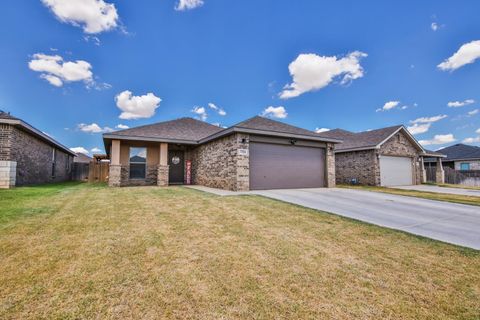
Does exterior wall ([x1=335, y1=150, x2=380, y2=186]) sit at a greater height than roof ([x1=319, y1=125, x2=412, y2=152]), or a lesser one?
lesser

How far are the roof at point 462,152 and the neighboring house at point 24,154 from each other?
39.4 metres

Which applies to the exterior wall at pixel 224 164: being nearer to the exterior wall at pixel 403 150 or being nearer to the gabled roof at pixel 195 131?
the gabled roof at pixel 195 131

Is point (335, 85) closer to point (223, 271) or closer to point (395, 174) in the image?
point (395, 174)

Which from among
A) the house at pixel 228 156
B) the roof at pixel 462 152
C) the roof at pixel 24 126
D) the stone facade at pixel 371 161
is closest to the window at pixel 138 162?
the house at pixel 228 156

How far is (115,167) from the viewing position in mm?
11789

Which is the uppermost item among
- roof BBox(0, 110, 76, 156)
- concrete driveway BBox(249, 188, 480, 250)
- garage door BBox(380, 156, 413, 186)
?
roof BBox(0, 110, 76, 156)

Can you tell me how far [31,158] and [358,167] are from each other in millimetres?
22058

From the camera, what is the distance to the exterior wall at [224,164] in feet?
31.2

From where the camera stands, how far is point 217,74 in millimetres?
16422

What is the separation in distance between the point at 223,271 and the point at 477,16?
15154 millimetres

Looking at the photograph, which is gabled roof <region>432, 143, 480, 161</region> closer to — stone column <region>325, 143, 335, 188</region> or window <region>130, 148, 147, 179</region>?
stone column <region>325, 143, 335, 188</region>

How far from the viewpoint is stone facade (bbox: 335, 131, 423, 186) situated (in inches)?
580

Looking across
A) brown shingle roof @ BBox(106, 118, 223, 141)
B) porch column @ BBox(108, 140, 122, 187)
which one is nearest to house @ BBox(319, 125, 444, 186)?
brown shingle roof @ BBox(106, 118, 223, 141)

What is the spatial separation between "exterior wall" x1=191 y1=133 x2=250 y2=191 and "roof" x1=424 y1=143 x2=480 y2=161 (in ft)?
95.7
